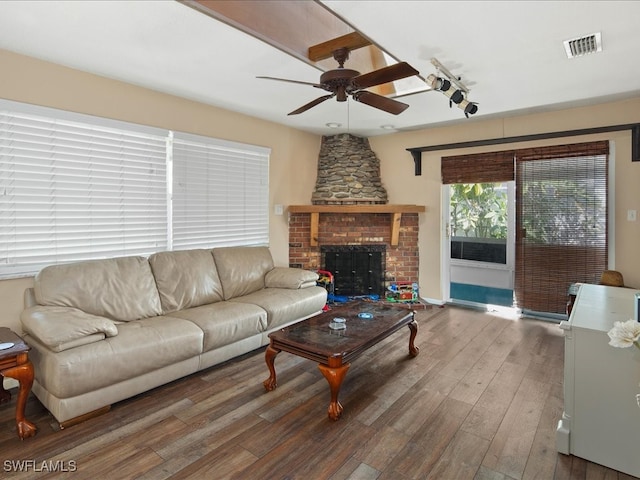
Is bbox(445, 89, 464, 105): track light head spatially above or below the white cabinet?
above

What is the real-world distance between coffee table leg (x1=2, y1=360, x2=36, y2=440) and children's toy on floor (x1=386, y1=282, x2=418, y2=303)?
156 inches

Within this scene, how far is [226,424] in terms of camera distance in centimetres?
219

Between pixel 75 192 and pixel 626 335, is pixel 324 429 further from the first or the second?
pixel 75 192

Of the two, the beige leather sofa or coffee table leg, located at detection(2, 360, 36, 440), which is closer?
coffee table leg, located at detection(2, 360, 36, 440)

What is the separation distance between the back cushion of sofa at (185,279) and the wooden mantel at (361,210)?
5.39ft

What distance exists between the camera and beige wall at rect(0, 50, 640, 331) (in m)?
2.76

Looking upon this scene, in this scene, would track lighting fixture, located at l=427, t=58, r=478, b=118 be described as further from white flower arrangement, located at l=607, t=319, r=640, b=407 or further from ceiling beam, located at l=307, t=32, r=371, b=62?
white flower arrangement, located at l=607, t=319, r=640, b=407

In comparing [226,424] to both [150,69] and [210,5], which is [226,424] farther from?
[150,69]

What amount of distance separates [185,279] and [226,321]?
722 millimetres

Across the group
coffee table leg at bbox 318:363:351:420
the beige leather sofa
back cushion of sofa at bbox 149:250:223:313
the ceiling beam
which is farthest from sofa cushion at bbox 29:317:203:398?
the ceiling beam

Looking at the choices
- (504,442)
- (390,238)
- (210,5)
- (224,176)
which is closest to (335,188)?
(390,238)

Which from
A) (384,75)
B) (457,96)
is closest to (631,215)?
(457,96)

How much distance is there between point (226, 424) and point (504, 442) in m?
1.65

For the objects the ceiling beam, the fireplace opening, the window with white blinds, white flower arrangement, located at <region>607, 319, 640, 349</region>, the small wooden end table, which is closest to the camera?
white flower arrangement, located at <region>607, 319, 640, 349</region>
